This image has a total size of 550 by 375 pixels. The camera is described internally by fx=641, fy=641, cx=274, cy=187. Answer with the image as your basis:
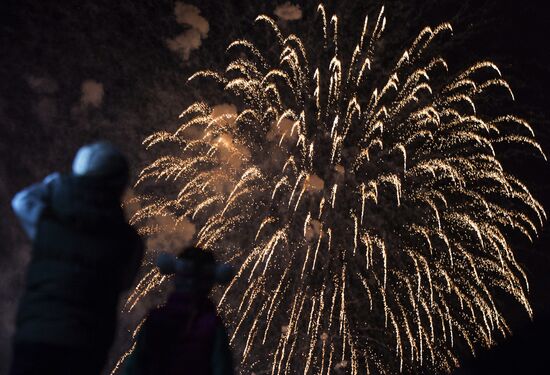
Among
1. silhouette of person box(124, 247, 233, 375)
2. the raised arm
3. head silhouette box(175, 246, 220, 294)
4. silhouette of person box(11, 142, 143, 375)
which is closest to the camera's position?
silhouette of person box(11, 142, 143, 375)

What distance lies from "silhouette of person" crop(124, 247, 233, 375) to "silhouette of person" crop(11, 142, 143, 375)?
0.25 meters

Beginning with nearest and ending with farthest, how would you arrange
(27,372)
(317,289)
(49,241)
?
1. (27,372)
2. (49,241)
3. (317,289)

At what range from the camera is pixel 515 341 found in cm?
224

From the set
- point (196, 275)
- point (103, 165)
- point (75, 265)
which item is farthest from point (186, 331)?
point (103, 165)

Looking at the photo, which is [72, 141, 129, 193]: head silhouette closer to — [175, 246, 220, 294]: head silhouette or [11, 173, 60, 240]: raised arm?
[11, 173, 60, 240]: raised arm

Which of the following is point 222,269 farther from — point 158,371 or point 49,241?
point 49,241

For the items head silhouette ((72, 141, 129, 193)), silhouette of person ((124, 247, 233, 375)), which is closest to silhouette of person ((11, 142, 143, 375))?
head silhouette ((72, 141, 129, 193))

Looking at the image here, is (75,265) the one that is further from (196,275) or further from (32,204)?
(196,275)

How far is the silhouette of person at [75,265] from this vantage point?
3.20 meters

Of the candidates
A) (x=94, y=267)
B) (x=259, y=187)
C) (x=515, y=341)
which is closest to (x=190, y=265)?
(x=94, y=267)

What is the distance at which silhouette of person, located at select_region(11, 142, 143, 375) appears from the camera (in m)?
3.20

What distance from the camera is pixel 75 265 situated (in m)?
3.32

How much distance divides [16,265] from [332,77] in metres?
12.1

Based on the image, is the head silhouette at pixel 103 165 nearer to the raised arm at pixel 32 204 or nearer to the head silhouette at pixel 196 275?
the raised arm at pixel 32 204
